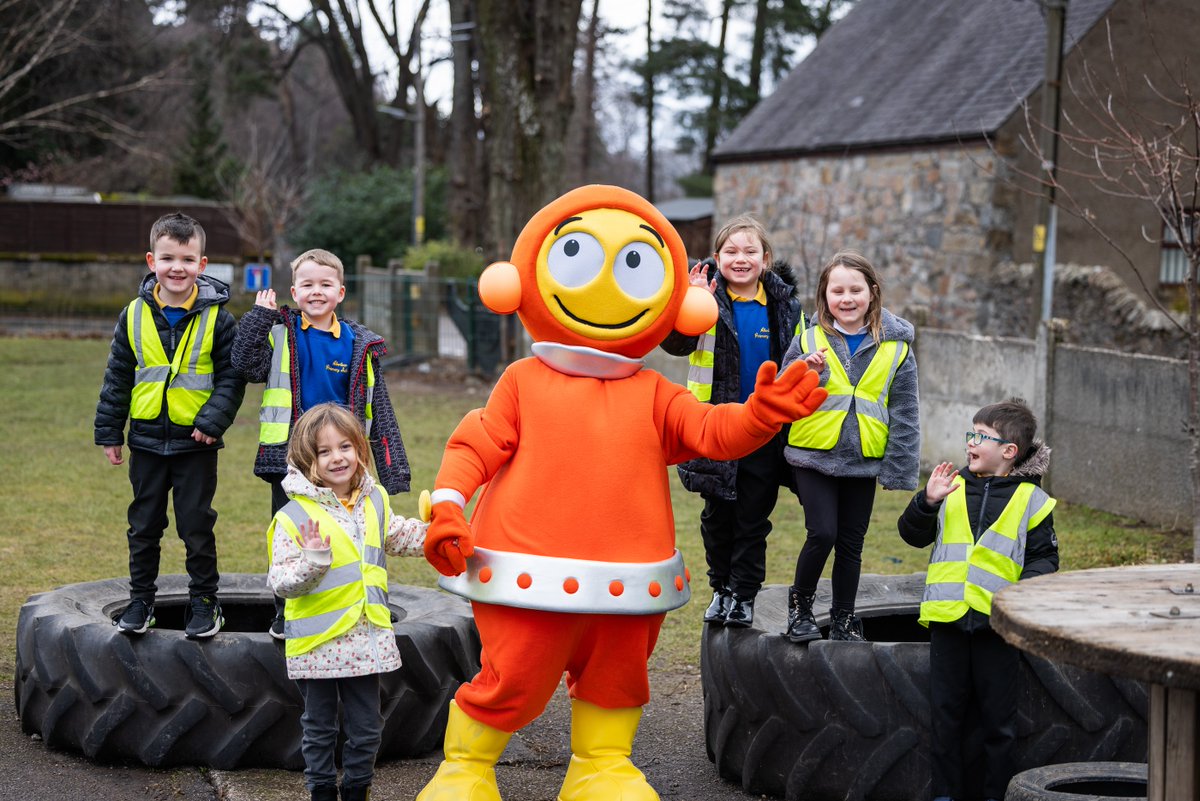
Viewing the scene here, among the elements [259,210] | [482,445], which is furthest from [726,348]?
[259,210]

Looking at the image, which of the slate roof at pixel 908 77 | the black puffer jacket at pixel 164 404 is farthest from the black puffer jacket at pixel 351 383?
the slate roof at pixel 908 77

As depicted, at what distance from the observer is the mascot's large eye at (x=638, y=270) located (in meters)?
4.43

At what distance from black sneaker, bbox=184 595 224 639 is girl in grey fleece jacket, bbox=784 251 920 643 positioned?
2074 millimetres

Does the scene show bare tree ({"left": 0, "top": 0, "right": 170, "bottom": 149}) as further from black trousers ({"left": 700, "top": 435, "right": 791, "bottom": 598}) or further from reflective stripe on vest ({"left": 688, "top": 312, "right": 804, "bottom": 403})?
black trousers ({"left": 700, "top": 435, "right": 791, "bottom": 598})

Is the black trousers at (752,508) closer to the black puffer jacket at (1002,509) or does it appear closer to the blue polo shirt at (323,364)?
the black puffer jacket at (1002,509)

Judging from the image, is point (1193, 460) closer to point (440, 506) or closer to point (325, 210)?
point (440, 506)

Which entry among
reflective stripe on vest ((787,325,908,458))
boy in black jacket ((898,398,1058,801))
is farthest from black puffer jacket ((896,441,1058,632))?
reflective stripe on vest ((787,325,908,458))

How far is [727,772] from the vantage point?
16.4ft

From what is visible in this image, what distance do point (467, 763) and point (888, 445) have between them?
5.86 ft

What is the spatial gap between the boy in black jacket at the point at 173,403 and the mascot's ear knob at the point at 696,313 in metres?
1.75

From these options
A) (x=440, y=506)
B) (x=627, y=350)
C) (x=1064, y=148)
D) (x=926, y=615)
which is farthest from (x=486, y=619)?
(x=1064, y=148)

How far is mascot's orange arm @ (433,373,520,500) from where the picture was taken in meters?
4.25

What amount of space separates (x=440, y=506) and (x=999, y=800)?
77.8 inches

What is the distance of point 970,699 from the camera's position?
14.6ft
